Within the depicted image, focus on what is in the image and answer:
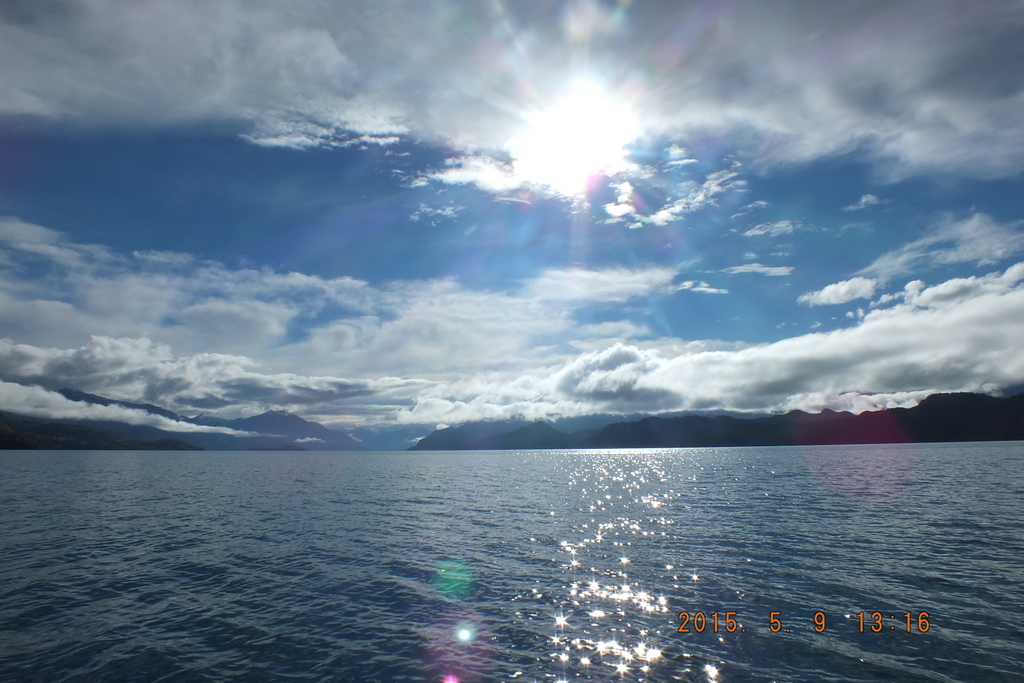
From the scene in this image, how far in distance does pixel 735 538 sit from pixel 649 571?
16664mm

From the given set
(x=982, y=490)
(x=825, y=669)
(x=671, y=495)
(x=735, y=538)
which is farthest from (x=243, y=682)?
(x=982, y=490)

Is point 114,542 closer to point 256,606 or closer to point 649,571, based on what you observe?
point 256,606

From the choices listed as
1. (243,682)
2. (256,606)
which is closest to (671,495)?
(256,606)

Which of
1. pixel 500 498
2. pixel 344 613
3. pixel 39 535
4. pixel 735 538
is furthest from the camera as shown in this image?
pixel 500 498

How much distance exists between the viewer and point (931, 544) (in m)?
43.5

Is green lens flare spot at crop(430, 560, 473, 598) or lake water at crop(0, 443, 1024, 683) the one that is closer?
lake water at crop(0, 443, 1024, 683)

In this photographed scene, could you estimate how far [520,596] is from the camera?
105 feet

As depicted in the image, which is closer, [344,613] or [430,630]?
[430,630]

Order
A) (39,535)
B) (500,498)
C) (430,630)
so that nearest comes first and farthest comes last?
(430,630), (39,535), (500,498)

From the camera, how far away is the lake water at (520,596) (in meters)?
22.8

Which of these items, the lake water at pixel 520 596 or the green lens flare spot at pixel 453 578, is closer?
the lake water at pixel 520 596

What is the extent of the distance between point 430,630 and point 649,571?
18249 millimetres

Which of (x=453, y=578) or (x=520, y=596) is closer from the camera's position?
(x=520, y=596)

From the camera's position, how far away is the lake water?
22.8 metres
